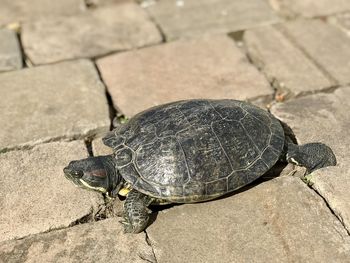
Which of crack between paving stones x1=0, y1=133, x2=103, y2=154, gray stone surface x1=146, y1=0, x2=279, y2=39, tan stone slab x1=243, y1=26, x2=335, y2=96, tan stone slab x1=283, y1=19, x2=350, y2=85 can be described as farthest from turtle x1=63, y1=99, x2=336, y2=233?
gray stone surface x1=146, y1=0, x2=279, y2=39

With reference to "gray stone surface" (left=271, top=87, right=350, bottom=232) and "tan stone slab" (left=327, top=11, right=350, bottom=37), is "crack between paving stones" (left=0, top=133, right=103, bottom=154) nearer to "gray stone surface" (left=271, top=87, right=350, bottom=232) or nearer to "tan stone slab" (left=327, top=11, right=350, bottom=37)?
"gray stone surface" (left=271, top=87, right=350, bottom=232)

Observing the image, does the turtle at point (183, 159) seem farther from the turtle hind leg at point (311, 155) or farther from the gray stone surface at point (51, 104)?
the gray stone surface at point (51, 104)

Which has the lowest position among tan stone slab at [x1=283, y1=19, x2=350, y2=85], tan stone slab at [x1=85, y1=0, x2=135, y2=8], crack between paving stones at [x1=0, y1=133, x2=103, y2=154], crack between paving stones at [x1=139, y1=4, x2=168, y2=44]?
crack between paving stones at [x1=0, y1=133, x2=103, y2=154]

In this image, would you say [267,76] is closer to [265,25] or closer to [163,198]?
[265,25]

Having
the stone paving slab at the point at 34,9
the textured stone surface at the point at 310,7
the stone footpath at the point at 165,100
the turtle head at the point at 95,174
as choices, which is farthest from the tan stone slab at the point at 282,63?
the stone paving slab at the point at 34,9

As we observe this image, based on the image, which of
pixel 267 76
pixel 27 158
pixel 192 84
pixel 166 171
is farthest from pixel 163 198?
pixel 267 76
